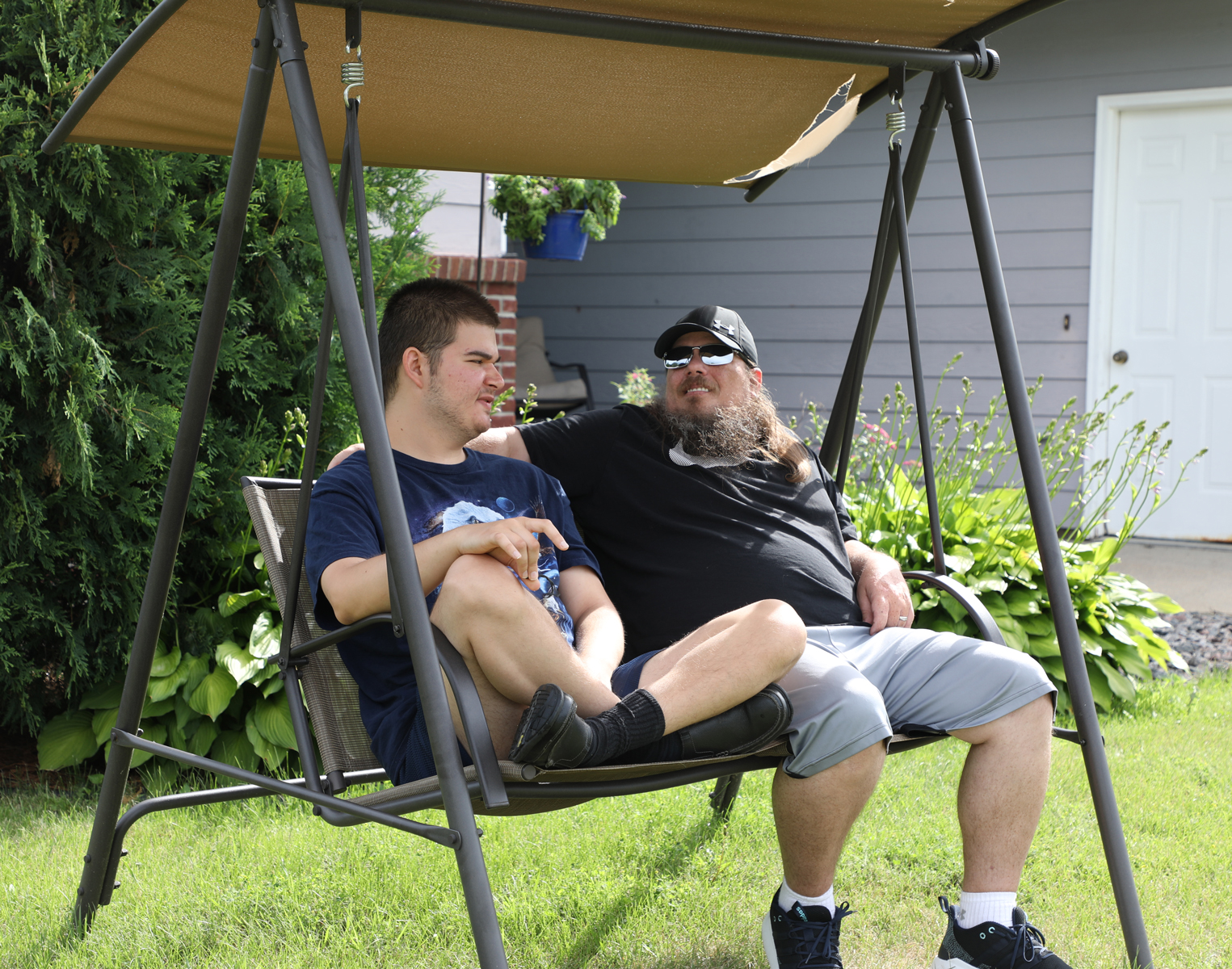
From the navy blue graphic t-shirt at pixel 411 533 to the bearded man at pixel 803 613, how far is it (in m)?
0.20

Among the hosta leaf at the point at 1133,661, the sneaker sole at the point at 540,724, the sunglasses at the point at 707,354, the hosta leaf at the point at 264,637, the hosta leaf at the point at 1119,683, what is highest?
the sunglasses at the point at 707,354

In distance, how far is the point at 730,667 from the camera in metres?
1.88

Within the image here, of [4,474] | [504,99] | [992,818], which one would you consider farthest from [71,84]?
[992,818]

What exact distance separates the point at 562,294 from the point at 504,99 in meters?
5.60

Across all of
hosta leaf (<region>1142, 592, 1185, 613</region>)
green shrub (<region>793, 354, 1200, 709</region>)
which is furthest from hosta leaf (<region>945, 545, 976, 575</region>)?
hosta leaf (<region>1142, 592, 1185, 613</region>)

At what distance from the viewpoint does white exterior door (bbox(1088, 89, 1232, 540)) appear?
239 inches

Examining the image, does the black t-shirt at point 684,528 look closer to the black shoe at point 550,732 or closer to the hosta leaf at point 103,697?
the black shoe at point 550,732

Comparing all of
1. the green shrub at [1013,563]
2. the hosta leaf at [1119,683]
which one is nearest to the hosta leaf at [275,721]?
the green shrub at [1013,563]

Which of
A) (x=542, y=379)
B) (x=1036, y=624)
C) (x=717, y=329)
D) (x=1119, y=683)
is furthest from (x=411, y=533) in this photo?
Answer: (x=542, y=379)

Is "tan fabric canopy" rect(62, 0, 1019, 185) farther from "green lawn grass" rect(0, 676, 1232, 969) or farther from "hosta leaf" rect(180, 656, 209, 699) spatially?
"green lawn grass" rect(0, 676, 1232, 969)

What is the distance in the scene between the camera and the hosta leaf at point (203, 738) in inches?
123

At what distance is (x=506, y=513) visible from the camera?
2.34 meters

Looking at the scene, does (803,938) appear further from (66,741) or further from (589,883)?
(66,741)

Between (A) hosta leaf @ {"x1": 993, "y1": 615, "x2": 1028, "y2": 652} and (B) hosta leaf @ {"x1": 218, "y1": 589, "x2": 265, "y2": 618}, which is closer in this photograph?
(B) hosta leaf @ {"x1": 218, "y1": 589, "x2": 265, "y2": 618}
